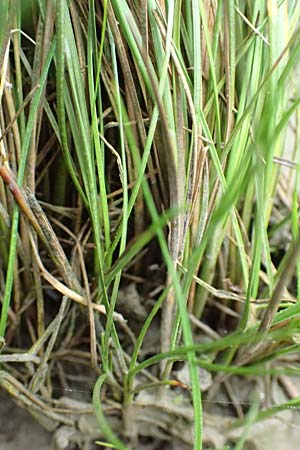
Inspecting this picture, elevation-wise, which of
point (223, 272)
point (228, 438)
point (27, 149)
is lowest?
point (228, 438)

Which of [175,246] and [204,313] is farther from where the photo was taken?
[204,313]

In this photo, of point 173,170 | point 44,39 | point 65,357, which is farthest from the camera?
point 65,357

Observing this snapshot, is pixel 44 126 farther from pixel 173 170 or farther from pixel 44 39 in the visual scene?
pixel 173 170

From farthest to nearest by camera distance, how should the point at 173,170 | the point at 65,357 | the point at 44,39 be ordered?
the point at 65,357
the point at 44,39
the point at 173,170

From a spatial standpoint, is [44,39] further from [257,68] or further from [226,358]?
[226,358]

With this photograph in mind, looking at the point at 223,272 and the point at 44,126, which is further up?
the point at 44,126

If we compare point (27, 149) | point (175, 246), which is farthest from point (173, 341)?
point (27, 149)
